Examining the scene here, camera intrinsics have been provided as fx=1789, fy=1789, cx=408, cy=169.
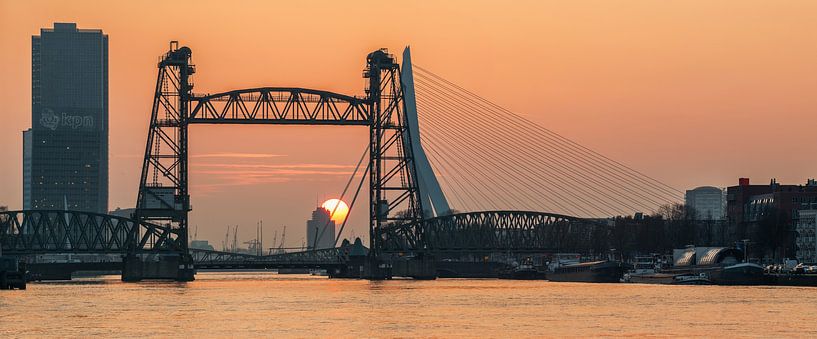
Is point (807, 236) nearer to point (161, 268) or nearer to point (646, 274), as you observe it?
point (646, 274)

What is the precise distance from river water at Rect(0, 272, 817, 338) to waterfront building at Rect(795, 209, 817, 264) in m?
50.1

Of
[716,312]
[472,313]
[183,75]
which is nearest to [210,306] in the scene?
[472,313]

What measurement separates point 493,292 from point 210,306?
112ft

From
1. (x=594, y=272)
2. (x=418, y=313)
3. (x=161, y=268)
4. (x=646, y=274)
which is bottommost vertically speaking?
(x=418, y=313)

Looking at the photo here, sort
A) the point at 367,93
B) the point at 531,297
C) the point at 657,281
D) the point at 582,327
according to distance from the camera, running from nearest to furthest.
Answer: the point at 582,327 < the point at 531,297 < the point at 657,281 < the point at 367,93

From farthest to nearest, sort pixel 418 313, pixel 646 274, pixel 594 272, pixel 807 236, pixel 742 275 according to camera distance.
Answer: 1. pixel 807 236
2. pixel 594 272
3. pixel 646 274
4. pixel 742 275
5. pixel 418 313

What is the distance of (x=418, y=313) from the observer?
3880 inches

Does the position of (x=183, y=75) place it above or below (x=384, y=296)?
above

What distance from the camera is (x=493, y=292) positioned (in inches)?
5408

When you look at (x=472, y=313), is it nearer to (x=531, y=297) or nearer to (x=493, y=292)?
(x=531, y=297)

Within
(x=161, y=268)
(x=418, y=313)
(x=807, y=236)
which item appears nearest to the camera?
(x=418, y=313)

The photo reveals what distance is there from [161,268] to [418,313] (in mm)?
77866

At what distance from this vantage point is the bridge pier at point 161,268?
6791 inches

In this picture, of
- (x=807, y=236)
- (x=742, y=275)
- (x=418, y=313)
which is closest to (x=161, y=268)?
(x=742, y=275)
